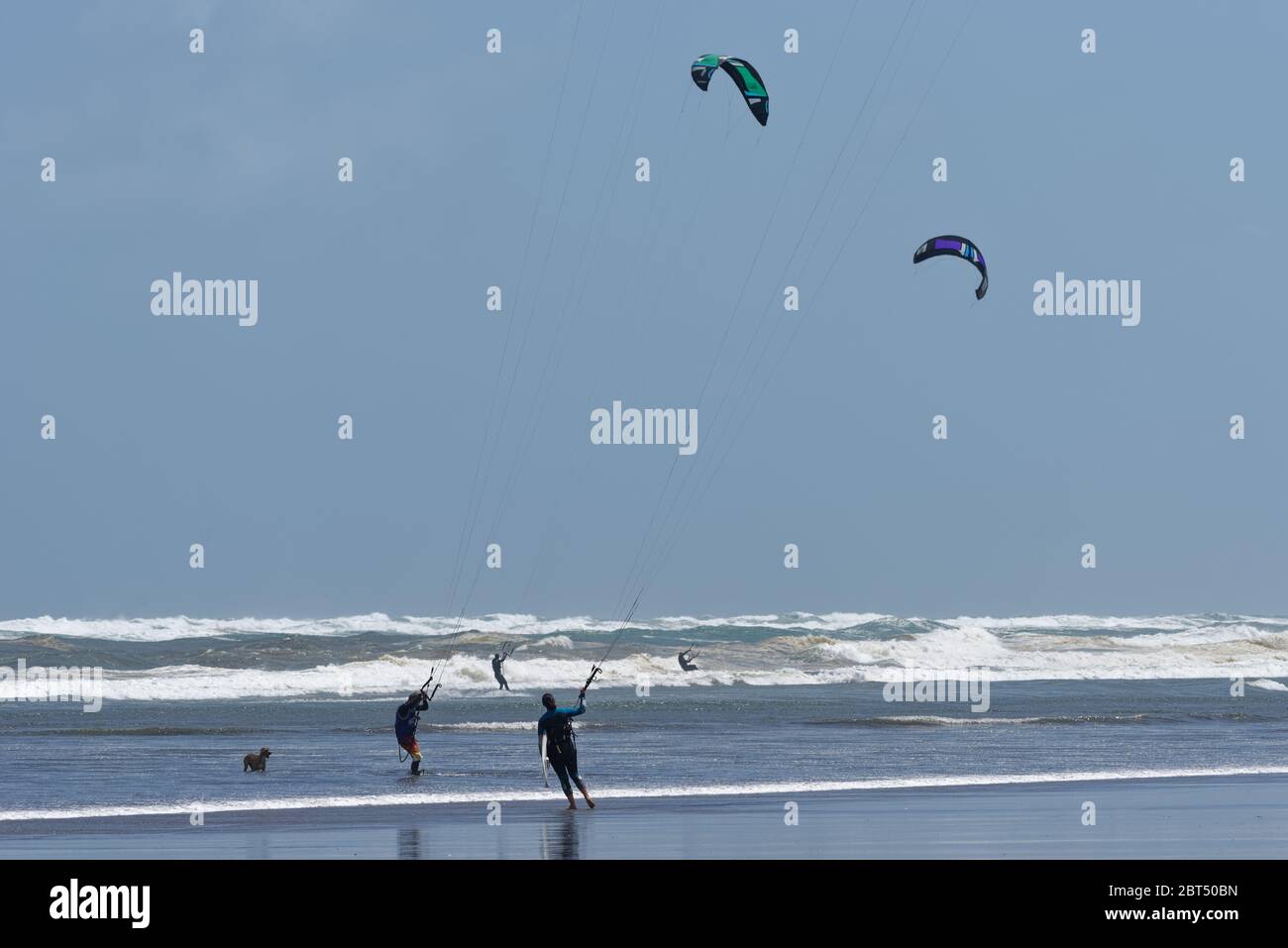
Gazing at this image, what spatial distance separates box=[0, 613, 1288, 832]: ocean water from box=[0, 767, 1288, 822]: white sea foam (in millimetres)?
94

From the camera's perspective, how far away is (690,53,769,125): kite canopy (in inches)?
1018

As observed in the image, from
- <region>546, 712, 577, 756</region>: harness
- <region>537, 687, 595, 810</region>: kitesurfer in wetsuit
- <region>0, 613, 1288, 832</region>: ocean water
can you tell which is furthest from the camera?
<region>0, 613, 1288, 832</region>: ocean water

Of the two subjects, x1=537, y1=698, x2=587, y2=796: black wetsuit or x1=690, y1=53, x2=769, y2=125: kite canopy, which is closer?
x1=537, y1=698, x2=587, y2=796: black wetsuit

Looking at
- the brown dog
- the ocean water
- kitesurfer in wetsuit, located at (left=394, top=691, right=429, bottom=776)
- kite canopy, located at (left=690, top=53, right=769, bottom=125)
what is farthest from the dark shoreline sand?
kite canopy, located at (left=690, top=53, right=769, bottom=125)

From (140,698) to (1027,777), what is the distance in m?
27.7

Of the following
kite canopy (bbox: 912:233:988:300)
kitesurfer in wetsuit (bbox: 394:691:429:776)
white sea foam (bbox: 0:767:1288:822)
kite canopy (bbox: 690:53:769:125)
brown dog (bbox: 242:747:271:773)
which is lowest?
white sea foam (bbox: 0:767:1288:822)

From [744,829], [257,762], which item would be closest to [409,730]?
[257,762]

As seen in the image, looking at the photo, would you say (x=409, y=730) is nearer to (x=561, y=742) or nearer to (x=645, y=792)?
(x=645, y=792)

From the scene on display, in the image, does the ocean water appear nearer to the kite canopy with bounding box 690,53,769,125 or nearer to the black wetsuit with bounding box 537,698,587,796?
the black wetsuit with bounding box 537,698,587,796

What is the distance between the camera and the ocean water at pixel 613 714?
23.0m

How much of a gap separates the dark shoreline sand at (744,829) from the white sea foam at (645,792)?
484 millimetres

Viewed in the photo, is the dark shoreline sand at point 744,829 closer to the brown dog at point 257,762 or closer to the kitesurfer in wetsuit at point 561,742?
the kitesurfer in wetsuit at point 561,742
